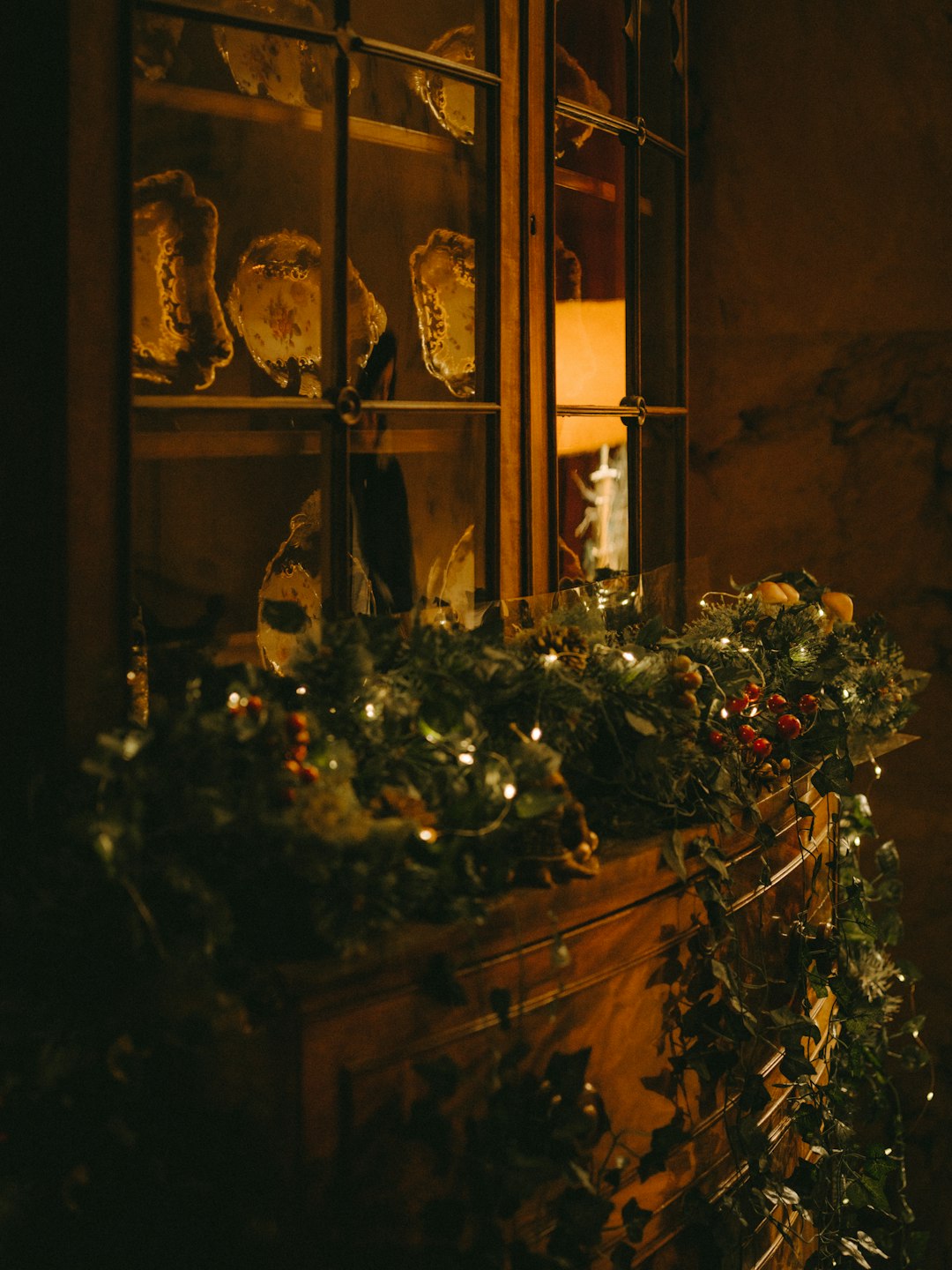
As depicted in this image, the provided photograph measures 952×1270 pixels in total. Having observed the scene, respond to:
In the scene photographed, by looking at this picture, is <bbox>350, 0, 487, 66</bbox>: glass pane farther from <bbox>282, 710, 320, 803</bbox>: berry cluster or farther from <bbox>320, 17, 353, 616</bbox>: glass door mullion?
<bbox>282, 710, 320, 803</bbox>: berry cluster

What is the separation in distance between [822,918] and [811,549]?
2.99 ft

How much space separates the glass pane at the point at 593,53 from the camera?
1.61 metres

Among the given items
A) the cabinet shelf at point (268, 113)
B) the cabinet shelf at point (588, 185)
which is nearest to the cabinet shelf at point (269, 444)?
the cabinet shelf at point (268, 113)

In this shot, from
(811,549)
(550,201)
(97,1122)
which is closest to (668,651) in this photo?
(550,201)

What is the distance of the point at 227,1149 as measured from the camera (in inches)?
34.0

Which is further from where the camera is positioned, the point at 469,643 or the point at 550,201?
the point at 550,201

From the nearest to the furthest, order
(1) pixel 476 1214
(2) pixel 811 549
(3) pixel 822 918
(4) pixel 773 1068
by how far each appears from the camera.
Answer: (1) pixel 476 1214, (4) pixel 773 1068, (3) pixel 822 918, (2) pixel 811 549

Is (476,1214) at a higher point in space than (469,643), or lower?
lower

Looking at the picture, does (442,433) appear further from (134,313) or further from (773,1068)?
(773,1068)

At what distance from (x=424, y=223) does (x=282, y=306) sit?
0.24 m

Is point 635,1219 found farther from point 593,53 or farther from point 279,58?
point 593,53

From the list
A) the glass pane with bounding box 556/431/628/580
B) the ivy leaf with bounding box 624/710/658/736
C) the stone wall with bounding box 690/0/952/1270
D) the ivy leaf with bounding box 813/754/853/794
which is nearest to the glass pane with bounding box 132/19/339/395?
the glass pane with bounding box 556/431/628/580

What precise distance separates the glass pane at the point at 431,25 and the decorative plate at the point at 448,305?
221 mm

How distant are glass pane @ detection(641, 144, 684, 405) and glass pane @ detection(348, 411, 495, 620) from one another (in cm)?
45
